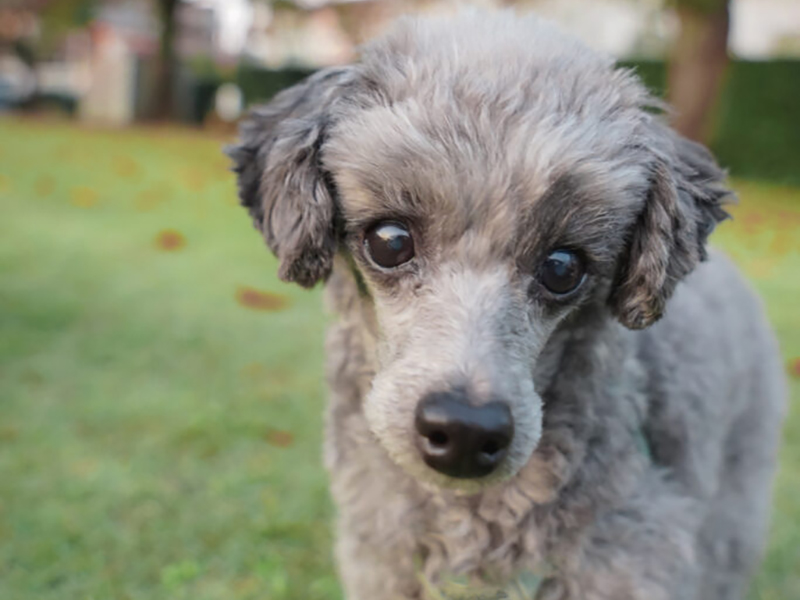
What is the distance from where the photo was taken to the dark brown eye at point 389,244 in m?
1.87

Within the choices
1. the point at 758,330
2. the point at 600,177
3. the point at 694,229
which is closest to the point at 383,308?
the point at 600,177

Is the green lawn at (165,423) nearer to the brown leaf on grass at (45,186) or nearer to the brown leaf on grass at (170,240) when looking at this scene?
the brown leaf on grass at (170,240)

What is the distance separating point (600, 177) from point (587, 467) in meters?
0.78

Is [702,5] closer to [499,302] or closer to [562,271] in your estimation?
[562,271]

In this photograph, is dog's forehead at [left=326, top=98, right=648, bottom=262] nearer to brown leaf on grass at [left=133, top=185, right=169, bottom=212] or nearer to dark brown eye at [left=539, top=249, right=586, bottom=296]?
dark brown eye at [left=539, top=249, right=586, bottom=296]

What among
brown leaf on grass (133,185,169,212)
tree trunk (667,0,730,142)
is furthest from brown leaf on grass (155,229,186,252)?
tree trunk (667,0,730,142)

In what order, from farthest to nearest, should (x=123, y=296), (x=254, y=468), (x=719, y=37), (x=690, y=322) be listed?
(x=719, y=37) → (x=123, y=296) → (x=254, y=468) → (x=690, y=322)

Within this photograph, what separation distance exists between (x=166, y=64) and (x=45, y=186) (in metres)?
16.1

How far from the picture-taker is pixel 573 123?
1812mm

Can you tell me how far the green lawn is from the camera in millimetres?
3068

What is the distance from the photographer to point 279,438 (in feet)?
13.3

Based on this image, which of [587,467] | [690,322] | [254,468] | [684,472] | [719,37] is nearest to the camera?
[587,467]

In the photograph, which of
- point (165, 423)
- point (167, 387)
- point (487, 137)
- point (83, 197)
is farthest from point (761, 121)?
point (487, 137)

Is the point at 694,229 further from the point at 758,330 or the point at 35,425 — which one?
the point at 35,425
